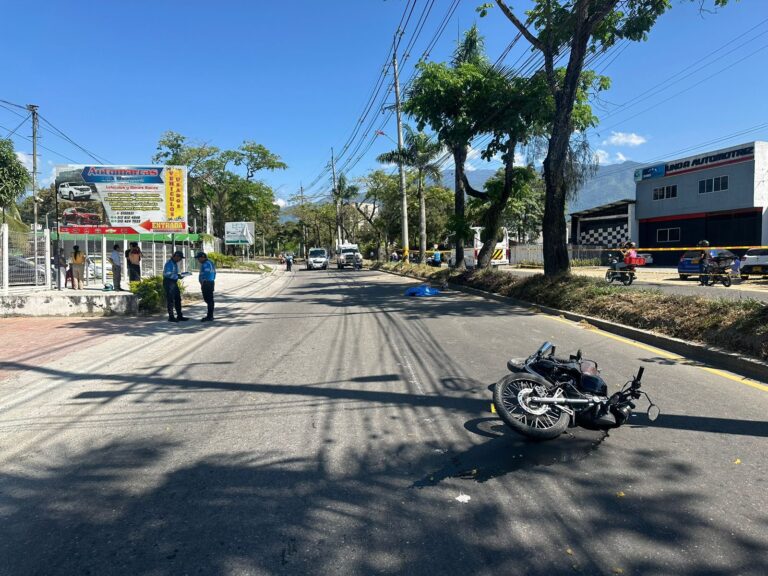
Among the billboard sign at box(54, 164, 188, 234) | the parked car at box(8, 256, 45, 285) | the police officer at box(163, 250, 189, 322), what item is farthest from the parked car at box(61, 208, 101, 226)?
the police officer at box(163, 250, 189, 322)

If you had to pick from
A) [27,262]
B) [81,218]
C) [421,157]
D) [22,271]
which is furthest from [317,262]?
[22,271]

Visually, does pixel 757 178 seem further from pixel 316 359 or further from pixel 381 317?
pixel 316 359

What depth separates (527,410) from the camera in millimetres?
4535

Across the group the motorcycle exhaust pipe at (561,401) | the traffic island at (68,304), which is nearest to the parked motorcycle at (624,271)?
the traffic island at (68,304)

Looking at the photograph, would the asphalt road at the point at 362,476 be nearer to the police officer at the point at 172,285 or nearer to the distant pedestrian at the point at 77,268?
the police officer at the point at 172,285

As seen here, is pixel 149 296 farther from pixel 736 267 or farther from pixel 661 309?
pixel 736 267

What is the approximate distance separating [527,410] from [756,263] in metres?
22.7

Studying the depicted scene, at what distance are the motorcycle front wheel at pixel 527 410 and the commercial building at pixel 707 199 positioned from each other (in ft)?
112

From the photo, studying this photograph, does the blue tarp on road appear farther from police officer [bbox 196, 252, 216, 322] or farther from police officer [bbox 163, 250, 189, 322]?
police officer [bbox 163, 250, 189, 322]

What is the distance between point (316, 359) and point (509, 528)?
17.6 ft

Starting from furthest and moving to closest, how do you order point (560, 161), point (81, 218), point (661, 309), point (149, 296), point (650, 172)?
point (650, 172) < point (81, 218) < point (149, 296) < point (560, 161) < point (661, 309)

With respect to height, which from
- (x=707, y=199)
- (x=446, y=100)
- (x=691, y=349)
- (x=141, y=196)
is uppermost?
(x=446, y=100)

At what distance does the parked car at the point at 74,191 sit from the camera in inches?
927

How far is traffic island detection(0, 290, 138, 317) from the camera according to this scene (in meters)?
13.5
